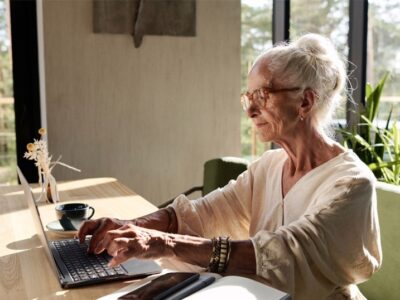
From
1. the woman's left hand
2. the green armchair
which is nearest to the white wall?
the green armchair

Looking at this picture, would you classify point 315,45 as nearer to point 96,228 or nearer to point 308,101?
point 308,101

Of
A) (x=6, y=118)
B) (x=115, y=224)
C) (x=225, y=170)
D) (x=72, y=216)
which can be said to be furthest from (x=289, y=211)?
(x=6, y=118)

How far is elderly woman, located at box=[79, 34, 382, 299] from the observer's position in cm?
123

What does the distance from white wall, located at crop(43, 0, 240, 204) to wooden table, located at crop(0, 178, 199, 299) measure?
2.24ft

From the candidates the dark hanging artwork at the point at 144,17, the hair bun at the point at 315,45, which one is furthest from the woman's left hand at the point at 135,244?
the dark hanging artwork at the point at 144,17

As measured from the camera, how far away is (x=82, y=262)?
51.9 inches

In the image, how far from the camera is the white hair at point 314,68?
57.6 inches

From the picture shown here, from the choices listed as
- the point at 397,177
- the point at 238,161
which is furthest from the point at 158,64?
the point at 397,177

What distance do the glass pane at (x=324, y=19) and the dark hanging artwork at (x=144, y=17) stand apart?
2.42ft

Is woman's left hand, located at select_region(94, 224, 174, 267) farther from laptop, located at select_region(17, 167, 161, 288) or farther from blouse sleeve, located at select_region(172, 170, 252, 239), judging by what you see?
blouse sleeve, located at select_region(172, 170, 252, 239)

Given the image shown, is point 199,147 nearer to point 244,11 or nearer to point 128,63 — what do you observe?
point 128,63

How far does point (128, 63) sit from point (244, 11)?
2.99 feet

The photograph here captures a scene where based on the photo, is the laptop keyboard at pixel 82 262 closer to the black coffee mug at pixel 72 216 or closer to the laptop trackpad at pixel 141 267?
the laptop trackpad at pixel 141 267

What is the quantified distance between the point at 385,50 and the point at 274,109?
7.53ft
